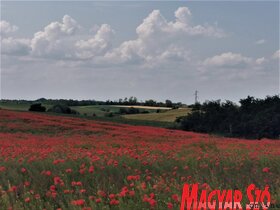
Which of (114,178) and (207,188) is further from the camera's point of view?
(114,178)

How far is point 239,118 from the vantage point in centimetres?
5650

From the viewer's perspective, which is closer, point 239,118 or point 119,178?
point 119,178

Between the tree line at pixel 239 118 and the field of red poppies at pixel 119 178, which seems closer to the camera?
the field of red poppies at pixel 119 178

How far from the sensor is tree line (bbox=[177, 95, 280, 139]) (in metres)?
49.0

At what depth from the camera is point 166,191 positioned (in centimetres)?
666

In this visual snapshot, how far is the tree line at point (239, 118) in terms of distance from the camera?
49000 mm

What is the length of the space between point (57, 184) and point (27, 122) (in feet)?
83.8

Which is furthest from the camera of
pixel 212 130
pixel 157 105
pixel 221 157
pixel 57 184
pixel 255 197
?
pixel 157 105

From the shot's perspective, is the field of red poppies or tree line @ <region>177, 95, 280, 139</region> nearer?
the field of red poppies

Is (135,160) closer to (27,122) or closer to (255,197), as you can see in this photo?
(255,197)

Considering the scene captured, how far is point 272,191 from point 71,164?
14.1ft

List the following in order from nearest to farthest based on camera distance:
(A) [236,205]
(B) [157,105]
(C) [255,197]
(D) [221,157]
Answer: (A) [236,205]
(C) [255,197]
(D) [221,157]
(B) [157,105]

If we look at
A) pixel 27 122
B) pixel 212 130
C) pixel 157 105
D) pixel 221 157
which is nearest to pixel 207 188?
pixel 221 157

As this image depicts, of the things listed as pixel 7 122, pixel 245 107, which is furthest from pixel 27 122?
pixel 245 107
